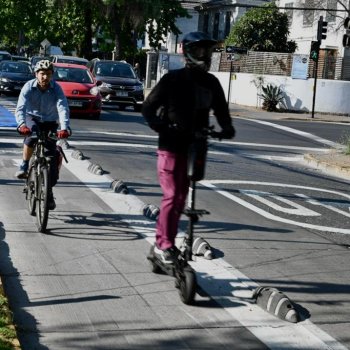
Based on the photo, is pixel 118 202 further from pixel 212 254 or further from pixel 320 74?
pixel 320 74

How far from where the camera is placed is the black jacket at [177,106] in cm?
651

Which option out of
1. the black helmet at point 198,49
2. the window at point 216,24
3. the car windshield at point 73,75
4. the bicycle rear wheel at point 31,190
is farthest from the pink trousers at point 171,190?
the window at point 216,24

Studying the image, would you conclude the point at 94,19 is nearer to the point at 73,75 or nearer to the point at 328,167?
the point at 73,75

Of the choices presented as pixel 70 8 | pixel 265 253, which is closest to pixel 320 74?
pixel 70 8

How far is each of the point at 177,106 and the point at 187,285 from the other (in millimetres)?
1345

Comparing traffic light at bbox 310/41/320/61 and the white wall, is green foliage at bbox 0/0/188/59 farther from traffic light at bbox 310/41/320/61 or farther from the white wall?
traffic light at bbox 310/41/320/61

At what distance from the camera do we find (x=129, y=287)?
685cm

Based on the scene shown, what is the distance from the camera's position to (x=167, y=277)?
721cm

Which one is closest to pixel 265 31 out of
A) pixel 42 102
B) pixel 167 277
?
pixel 42 102

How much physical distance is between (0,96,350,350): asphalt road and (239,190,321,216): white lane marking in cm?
2

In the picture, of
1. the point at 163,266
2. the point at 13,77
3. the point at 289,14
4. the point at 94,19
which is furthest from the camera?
the point at 94,19

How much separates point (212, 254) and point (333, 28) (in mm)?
39618

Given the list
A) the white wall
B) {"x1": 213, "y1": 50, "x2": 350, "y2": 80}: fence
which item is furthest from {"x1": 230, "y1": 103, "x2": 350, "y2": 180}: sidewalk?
{"x1": 213, "y1": 50, "x2": 350, "y2": 80}: fence

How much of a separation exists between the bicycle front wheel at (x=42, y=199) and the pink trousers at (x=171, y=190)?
2.29 meters
